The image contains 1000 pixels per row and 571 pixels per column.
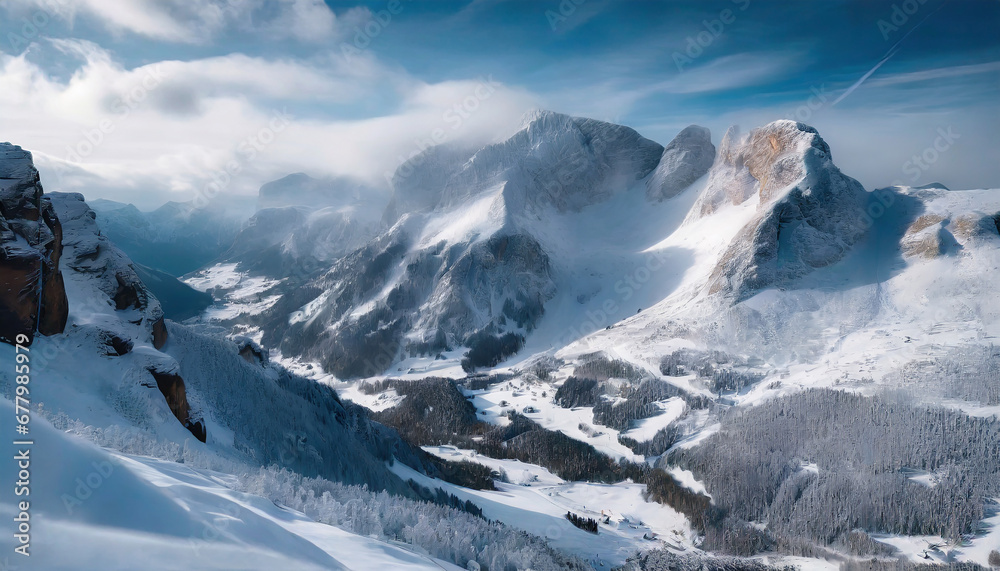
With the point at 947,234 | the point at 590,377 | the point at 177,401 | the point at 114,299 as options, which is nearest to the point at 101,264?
the point at 114,299

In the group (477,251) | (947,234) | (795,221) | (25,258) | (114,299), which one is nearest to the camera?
(25,258)

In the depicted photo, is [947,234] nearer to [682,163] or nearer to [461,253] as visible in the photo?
[682,163]

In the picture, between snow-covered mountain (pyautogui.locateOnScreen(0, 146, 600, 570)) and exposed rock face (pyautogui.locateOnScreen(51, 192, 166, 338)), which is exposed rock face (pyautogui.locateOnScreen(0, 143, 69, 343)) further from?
exposed rock face (pyautogui.locateOnScreen(51, 192, 166, 338))

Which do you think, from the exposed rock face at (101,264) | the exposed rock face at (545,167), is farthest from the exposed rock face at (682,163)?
the exposed rock face at (101,264)

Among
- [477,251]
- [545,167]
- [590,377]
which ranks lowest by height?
[590,377]

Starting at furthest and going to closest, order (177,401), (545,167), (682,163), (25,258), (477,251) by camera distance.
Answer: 1. (545,167)
2. (682,163)
3. (477,251)
4. (177,401)
5. (25,258)

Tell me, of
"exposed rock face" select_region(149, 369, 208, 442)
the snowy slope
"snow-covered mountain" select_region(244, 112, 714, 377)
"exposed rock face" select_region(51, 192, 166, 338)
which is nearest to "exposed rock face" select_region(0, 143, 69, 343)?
"exposed rock face" select_region(51, 192, 166, 338)
